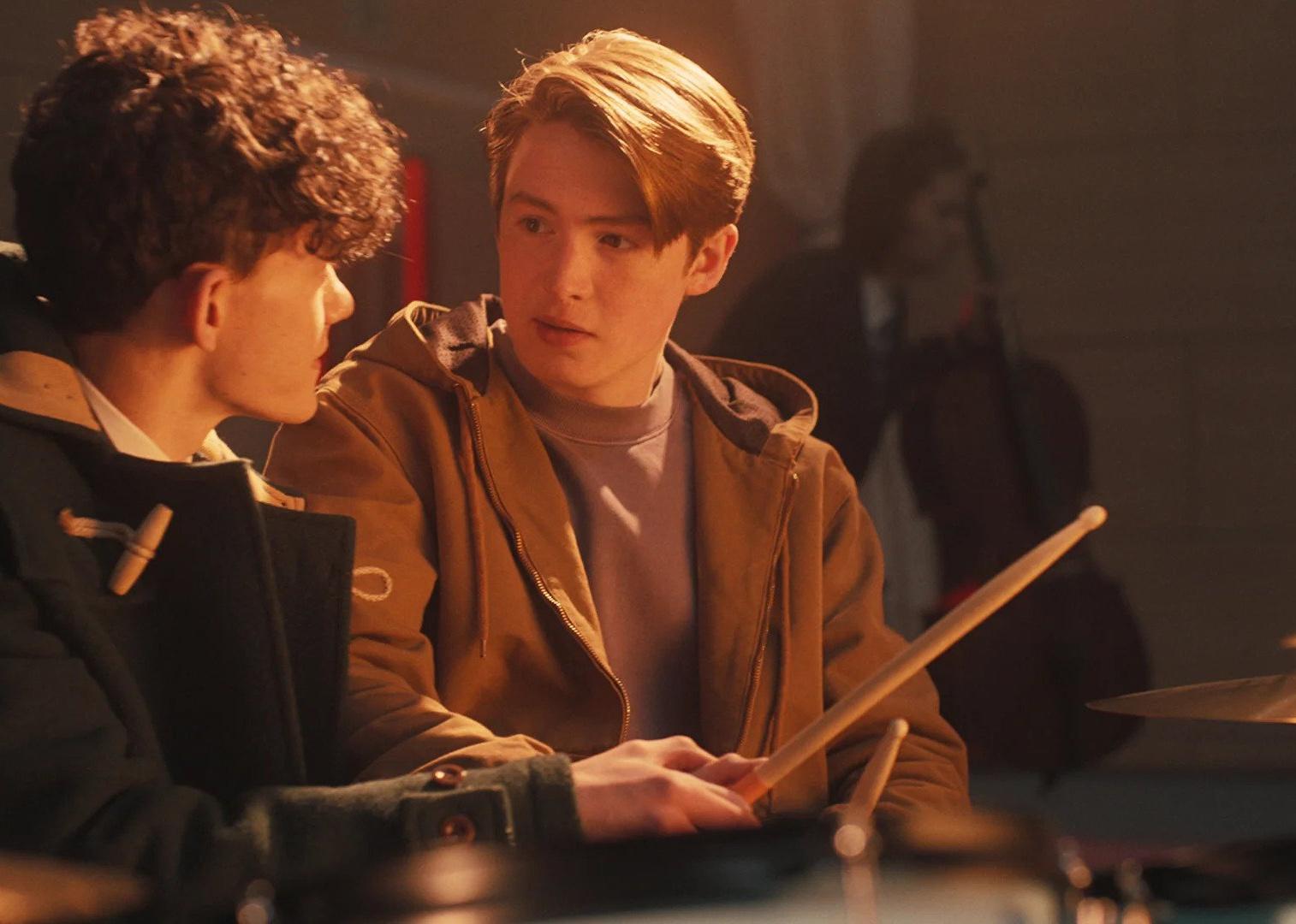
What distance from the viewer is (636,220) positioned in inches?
63.0

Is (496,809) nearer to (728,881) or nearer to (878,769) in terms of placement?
(878,769)

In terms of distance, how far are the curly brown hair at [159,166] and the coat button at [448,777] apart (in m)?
0.40

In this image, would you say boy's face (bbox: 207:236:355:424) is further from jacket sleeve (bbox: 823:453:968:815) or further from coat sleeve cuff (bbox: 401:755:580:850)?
jacket sleeve (bbox: 823:453:968:815)

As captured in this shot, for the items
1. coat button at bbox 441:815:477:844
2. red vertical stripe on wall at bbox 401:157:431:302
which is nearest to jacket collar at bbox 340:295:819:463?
red vertical stripe on wall at bbox 401:157:431:302

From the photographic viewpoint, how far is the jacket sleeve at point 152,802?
117 centimetres

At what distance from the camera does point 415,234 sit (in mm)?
1979

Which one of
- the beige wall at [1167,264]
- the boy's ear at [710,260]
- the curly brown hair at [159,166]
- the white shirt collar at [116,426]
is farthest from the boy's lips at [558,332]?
the beige wall at [1167,264]

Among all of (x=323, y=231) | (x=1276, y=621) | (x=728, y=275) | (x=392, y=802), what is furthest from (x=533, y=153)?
(x=1276, y=621)

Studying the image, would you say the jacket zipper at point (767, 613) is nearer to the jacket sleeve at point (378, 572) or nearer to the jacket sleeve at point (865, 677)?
the jacket sleeve at point (865, 677)

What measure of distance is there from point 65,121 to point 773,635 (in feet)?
2.31

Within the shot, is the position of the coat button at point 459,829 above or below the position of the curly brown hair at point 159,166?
below

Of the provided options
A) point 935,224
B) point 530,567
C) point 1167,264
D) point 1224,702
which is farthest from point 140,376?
point 1167,264

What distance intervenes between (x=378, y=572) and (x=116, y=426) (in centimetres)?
26

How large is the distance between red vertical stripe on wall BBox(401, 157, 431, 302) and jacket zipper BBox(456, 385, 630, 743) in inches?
16.7
